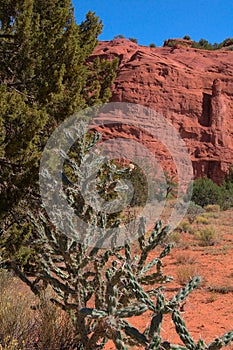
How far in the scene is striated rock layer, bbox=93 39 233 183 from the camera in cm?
3216

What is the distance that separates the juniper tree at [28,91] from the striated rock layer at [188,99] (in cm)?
2300

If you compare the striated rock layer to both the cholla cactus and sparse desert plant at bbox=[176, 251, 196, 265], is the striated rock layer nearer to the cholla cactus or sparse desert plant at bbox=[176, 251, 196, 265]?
sparse desert plant at bbox=[176, 251, 196, 265]

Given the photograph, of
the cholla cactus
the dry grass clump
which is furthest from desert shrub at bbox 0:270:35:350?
the cholla cactus

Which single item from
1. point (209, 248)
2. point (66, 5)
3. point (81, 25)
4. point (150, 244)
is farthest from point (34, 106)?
point (209, 248)

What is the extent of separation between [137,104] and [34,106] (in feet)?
87.3

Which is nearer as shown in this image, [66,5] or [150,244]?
[150,244]

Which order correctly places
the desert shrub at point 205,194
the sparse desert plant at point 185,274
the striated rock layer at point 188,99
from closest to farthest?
the sparse desert plant at point 185,274 → the desert shrub at point 205,194 → the striated rock layer at point 188,99

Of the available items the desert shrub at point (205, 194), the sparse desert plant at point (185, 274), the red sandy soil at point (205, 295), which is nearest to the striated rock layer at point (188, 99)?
the desert shrub at point (205, 194)

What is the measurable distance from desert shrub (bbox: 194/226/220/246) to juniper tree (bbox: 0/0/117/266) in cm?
621

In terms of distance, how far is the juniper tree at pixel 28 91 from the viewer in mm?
6492

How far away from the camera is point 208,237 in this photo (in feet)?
41.1

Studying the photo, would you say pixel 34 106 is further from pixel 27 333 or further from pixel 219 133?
pixel 219 133

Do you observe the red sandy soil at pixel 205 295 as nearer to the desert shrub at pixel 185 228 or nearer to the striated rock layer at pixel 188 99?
the desert shrub at pixel 185 228

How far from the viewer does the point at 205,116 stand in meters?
33.5
